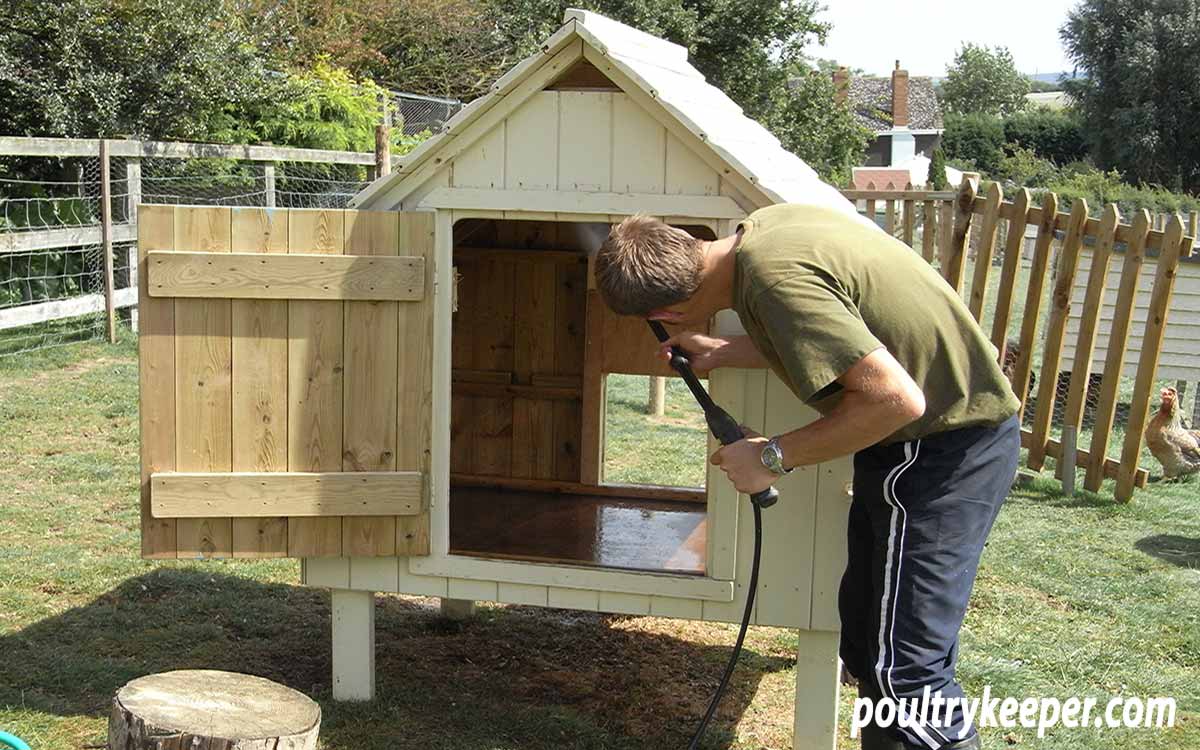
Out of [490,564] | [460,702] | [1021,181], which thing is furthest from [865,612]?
[1021,181]

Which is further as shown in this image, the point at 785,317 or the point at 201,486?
the point at 201,486

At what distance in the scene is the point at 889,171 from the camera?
127 feet

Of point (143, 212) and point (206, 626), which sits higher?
point (143, 212)

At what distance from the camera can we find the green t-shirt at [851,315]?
3107 millimetres

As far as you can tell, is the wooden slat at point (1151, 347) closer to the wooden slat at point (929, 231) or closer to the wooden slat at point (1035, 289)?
the wooden slat at point (1035, 289)

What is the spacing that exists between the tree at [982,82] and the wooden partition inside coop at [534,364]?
83405 millimetres

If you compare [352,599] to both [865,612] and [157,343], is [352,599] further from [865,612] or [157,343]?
[865,612]

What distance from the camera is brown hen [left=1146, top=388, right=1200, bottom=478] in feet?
28.6

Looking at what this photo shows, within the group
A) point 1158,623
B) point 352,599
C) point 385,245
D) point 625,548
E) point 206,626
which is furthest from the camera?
point 1158,623

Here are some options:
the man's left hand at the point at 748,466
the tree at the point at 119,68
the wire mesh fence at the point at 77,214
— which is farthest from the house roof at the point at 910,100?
the man's left hand at the point at 748,466

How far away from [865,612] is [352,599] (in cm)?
193

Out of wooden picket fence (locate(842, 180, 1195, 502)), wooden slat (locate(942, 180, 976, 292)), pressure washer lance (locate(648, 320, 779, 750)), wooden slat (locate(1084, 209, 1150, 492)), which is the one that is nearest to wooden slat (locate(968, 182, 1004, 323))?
wooden picket fence (locate(842, 180, 1195, 502))

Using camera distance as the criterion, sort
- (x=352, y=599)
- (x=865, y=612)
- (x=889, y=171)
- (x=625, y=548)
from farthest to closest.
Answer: (x=889, y=171) < (x=625, y=548) < (x=352, y=599) < (x=865, y=612)

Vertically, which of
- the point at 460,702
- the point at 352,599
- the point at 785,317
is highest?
the point at 785,317
